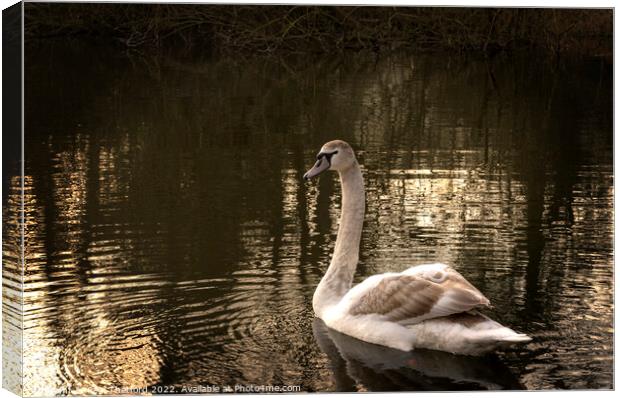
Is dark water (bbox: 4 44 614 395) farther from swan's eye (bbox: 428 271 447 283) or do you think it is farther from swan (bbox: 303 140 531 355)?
swan's eye (bbox: 428 271 447 283)

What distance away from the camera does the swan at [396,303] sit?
8570mm

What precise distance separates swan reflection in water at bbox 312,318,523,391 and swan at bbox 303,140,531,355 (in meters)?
0.09

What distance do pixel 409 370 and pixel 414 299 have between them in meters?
0.52

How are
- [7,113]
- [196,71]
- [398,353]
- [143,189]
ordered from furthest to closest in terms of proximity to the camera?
[196,71], [143,189], [398,353], [7,113]

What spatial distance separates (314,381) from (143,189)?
546 centimetres

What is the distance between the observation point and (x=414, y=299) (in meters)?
8.77

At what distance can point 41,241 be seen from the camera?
37.0 feet

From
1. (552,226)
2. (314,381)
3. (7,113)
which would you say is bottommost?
(314,381)

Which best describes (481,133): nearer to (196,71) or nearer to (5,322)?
(196,71)

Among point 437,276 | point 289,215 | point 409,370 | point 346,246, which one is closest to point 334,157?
point 346,246

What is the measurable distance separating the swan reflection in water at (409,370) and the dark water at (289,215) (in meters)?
0.02

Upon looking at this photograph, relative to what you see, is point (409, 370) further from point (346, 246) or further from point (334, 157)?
point (334, 157)

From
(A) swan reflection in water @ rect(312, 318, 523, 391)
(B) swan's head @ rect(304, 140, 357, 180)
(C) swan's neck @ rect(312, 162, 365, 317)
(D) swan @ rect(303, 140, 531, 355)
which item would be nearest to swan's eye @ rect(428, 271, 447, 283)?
(D) swan @ rect(303, 140, 531, 355)

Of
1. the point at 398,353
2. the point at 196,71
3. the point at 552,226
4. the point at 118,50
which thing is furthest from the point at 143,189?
the point at 398,353
